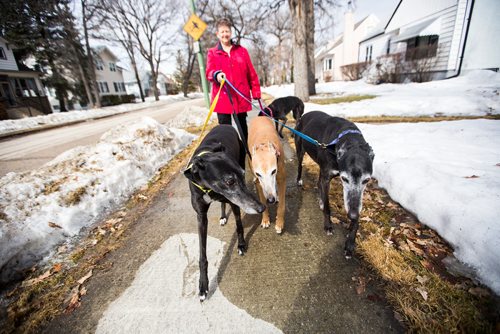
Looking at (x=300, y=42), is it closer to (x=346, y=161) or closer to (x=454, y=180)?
(x=454, y=180)

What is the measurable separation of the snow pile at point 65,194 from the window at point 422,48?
68.4 feet

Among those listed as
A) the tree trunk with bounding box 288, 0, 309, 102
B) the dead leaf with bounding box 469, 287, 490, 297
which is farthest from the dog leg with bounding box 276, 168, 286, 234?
the tree trunk with bounding box 288, 0, 309, 102

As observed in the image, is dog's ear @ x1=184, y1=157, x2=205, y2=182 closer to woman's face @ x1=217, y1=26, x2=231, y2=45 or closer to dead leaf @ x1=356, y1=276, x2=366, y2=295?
dead leaf @ x1=356, y1=276, x2=366, y2=295

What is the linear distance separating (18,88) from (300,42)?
3010cm

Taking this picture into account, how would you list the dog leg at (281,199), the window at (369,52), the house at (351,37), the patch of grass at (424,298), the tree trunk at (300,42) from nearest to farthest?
the patch of grass at (424,298) < the dog leg at (281,199) < the tree trunk at (300,42) < the window at (369,52) < the house at (351,37)

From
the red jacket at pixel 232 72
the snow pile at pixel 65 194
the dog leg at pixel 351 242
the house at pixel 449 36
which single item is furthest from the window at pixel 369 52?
the dog leg at pixel 351 242

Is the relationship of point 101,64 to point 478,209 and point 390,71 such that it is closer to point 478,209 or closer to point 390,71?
point 390,71

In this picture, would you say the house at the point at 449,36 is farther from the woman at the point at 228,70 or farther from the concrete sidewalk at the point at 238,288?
the concrete sidewalk at the point at 238,288

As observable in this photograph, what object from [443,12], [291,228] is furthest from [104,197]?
[443,12]

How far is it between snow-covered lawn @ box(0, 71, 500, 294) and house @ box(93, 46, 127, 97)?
39.5 meters

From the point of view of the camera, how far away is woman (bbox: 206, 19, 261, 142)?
13.0 feet

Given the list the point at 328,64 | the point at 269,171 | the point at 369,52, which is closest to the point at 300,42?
the point at 269,171

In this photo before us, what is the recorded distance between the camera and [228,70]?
4.18m

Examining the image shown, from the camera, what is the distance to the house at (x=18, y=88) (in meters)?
21.0
